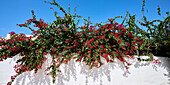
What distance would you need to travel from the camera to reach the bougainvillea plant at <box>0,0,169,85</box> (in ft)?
10.5

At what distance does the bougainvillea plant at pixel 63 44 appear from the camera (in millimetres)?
3211

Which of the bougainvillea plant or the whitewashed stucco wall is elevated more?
the bougainvillea plant

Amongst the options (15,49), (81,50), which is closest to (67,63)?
(81,50)

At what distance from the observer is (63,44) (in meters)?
3.32

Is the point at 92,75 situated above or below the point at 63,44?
below

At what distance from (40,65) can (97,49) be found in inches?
65.4

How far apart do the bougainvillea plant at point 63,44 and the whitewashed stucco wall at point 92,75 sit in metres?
0.18

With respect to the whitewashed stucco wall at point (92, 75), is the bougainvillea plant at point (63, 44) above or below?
above

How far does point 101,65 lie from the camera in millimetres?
3479

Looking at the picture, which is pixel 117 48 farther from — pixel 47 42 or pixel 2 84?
pixel 2 84

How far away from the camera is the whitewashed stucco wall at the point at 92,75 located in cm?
333

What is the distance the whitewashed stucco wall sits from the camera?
131 inches

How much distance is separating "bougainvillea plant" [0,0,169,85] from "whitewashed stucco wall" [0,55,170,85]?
181 millimetres

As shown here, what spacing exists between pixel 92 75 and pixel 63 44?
127cm
